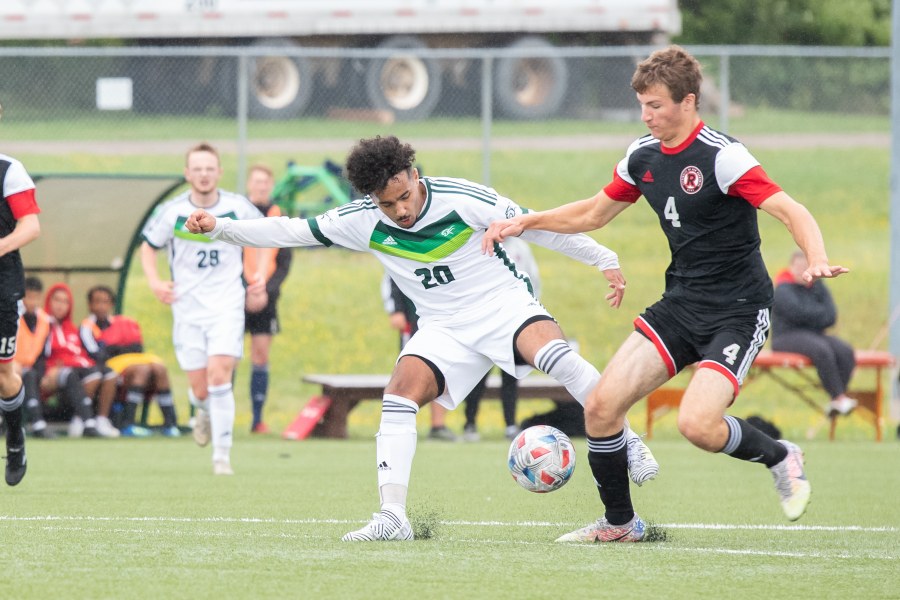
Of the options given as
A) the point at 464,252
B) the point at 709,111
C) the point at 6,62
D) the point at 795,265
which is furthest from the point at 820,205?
the point at 464,252

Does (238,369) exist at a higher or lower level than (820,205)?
lower

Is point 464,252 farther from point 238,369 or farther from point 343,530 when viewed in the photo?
point 238,369

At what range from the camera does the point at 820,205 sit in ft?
76.3

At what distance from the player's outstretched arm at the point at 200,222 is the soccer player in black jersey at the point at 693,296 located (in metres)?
1.26

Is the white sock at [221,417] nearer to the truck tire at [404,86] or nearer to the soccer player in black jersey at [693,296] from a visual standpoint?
the soccer player in black jersey at [693,296]

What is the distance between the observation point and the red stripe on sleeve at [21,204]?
Result: 8680mm

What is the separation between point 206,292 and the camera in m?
11.2

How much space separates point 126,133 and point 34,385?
989 cm

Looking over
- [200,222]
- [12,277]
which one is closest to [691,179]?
[200,222]

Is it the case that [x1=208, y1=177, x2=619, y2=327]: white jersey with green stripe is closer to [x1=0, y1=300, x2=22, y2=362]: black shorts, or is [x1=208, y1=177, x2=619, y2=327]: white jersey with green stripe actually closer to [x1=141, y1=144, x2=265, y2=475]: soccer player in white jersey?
[x1=0, y1=300, x2=22, y2=362]: black shorts

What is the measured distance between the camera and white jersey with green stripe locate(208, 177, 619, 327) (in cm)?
725

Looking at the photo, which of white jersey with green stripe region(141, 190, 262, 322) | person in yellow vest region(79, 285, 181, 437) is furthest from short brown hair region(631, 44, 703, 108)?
person in yellow vest region(79, 285, 181, 437)

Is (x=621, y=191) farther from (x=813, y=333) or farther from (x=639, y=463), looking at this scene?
(x=813, y=333)

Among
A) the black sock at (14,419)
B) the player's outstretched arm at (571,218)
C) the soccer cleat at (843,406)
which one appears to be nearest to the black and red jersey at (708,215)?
the player's outstretched arm at (571,218)
